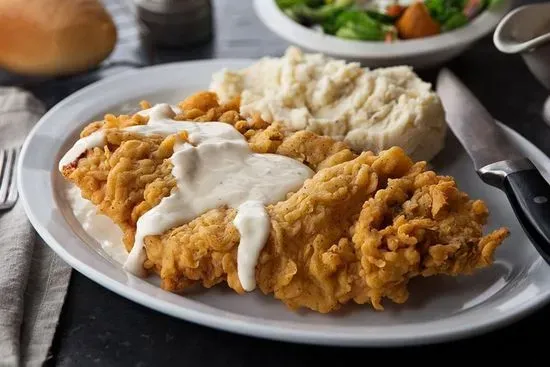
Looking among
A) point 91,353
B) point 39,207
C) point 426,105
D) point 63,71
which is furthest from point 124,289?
point 63,71

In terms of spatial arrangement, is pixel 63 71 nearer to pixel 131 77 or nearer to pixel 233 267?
pixel 131 77

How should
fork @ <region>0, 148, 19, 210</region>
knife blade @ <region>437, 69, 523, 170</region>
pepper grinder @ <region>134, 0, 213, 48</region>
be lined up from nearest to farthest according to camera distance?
Answer: knife blade @ <region>437, 69, 523, 170</region>, fork @ <region>0, 148, 19, 210</region>, pepper grinder @ <region>134, 0, 213, 48</region>

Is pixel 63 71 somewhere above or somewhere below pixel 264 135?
below

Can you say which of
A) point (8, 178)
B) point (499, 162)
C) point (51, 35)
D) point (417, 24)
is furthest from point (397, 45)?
point (8, 178)

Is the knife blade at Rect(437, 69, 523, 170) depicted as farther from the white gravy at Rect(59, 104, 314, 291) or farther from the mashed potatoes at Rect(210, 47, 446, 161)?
the white gravy at Rect(59, 104, 314, 291)

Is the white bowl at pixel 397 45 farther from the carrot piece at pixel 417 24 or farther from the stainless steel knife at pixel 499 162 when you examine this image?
the stainless steel knife at pixel 499 162

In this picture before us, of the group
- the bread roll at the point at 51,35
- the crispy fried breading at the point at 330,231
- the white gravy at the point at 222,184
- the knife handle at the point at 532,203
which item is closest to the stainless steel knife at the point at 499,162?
the knife handle at the point at 532,203

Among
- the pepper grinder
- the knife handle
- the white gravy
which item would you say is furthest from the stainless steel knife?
the pepper grinder
